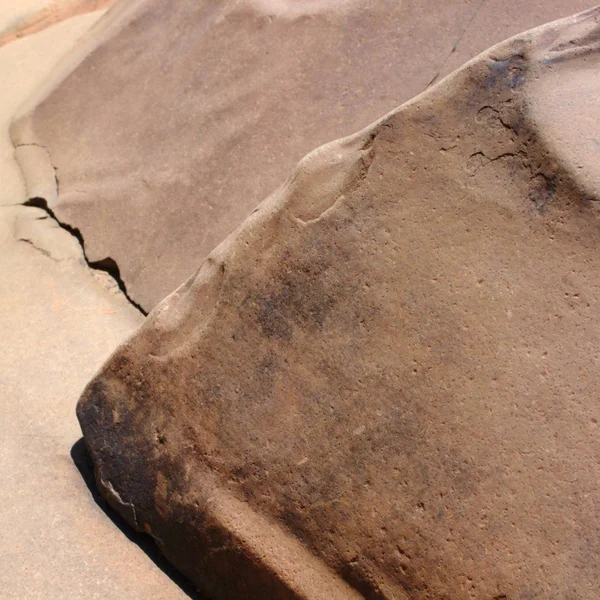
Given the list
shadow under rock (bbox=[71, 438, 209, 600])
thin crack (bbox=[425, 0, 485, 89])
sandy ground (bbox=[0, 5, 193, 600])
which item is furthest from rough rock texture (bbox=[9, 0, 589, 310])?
shadow under rock (bbox=[71, 438, 209, 600])

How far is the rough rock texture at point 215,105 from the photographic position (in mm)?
2859

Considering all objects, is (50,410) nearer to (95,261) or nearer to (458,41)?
(95,261)

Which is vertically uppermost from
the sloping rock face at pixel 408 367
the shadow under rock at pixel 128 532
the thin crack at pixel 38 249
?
the sloping rock face at pixel 408 367

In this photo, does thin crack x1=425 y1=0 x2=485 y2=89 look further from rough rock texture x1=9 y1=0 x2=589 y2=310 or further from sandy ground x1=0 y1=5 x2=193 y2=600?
sandy ground x1=0 y1=5 x2=193 y2=600

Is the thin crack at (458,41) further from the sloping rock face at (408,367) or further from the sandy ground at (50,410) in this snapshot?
the sandy ground at (50,410)

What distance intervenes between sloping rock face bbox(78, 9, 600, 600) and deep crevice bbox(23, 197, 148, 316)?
100cm

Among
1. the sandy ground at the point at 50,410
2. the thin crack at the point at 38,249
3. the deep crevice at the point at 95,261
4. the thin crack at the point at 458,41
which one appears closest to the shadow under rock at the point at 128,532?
the sandy ground at the point at 50,410

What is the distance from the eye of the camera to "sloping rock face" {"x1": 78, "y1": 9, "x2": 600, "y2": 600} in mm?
1504

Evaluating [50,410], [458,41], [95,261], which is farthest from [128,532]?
[458,41]

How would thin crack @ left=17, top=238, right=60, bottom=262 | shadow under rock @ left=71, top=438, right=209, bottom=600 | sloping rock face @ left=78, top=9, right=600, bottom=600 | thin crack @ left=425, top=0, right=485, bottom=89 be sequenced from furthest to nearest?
thin crack @ left=17, top=238, right=60, bottom=262
thin crack @ left=425, top=0, right=485, bottom=89
shadow under rock @ left=71, top=438, right=209, bottom=600
sloping rock face @ left=78, top=9, right=600, bottom=600

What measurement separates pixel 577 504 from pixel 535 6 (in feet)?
6.21

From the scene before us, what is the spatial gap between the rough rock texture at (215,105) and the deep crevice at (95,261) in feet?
0.06

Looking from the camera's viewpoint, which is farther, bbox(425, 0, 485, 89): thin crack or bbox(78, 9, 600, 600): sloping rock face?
bbox(425, 0, 485, 89): thin crack

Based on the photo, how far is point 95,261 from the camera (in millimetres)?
2961
